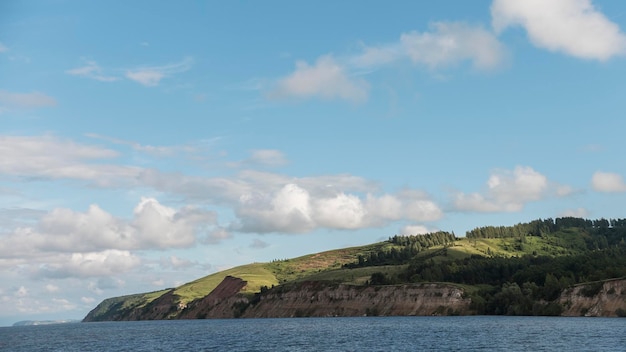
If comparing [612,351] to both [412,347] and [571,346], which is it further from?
[412,347]

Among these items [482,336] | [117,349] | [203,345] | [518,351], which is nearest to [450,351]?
[518,351]

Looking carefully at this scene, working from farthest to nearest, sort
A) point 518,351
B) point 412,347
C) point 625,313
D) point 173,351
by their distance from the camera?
point 625,313 < point 173,351 < point 412,347 < point 518,351

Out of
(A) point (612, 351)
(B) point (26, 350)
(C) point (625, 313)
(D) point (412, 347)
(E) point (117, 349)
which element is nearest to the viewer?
(A) point (612, 351)

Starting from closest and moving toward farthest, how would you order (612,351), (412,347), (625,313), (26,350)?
1. (612,351)
2. (412,347)
3. (26,350)
4. (625,313)

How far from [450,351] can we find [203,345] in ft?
199

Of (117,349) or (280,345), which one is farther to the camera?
(117,349)

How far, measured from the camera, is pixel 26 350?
15550cm

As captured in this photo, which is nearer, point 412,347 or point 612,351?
point 612,351

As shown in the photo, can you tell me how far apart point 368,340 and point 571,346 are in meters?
42.7

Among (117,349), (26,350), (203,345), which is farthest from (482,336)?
(26,350)

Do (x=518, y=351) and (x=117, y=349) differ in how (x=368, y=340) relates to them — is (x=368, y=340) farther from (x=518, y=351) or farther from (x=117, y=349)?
(x=117, y=349)

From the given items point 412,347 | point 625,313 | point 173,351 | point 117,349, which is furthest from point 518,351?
point 625,313

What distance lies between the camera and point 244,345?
134 metres

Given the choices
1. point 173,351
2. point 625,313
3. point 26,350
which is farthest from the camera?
point 625,313
